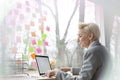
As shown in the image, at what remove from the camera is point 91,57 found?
1.78m

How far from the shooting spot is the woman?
176cm

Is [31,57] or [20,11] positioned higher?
[20,11]

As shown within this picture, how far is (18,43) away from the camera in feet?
8.11

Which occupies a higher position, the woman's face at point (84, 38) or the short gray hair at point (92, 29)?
the short gray hair at point (92, 29)

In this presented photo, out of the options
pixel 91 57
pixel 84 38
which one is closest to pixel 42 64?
pixel 84 38

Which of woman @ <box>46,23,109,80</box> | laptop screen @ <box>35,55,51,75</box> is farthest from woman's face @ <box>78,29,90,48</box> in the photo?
laptop screen @ <box>35,55,51,75</box>

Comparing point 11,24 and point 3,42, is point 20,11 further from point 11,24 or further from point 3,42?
point 3,42

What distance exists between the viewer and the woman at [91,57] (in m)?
1.76

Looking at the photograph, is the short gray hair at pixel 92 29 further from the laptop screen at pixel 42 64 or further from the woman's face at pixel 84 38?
the laptop screen at pixel 42 64

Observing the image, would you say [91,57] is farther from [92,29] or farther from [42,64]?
[42,64]

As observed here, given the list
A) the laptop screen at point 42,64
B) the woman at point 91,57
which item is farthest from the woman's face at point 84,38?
the laptop screen at point 42,64

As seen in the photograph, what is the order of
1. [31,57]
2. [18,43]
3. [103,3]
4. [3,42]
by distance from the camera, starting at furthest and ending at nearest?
[103,3] < [31,57] < [18,43] < [3,42]

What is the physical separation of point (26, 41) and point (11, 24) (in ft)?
0.98

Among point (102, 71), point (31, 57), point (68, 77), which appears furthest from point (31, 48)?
point (102, 71)
